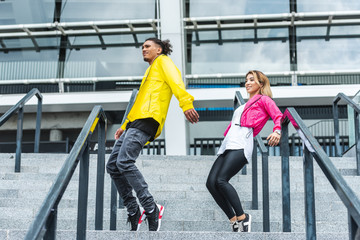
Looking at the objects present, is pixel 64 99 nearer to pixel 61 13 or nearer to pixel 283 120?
pixel 61 13

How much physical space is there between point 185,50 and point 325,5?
120 inches

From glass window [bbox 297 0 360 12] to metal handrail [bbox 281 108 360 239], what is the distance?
8.17 metres

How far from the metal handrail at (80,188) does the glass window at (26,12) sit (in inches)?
333

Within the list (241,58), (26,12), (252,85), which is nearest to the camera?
(252,85)

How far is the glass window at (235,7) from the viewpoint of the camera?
11.9 m

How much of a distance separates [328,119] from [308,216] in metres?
9.68

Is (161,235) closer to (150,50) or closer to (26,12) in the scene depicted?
(150,50)

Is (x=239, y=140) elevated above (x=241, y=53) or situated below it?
below

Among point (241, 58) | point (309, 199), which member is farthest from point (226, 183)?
point (241, 58)

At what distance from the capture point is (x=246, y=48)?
1166 cm

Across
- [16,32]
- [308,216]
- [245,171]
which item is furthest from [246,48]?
[308,216]

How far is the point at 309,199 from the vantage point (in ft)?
10.9

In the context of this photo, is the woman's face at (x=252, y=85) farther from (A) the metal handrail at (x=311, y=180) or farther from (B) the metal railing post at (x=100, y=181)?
(B) the metal railing post at (x=100, y=181)

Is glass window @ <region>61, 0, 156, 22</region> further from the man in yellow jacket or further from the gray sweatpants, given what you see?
the gray sweatpants
